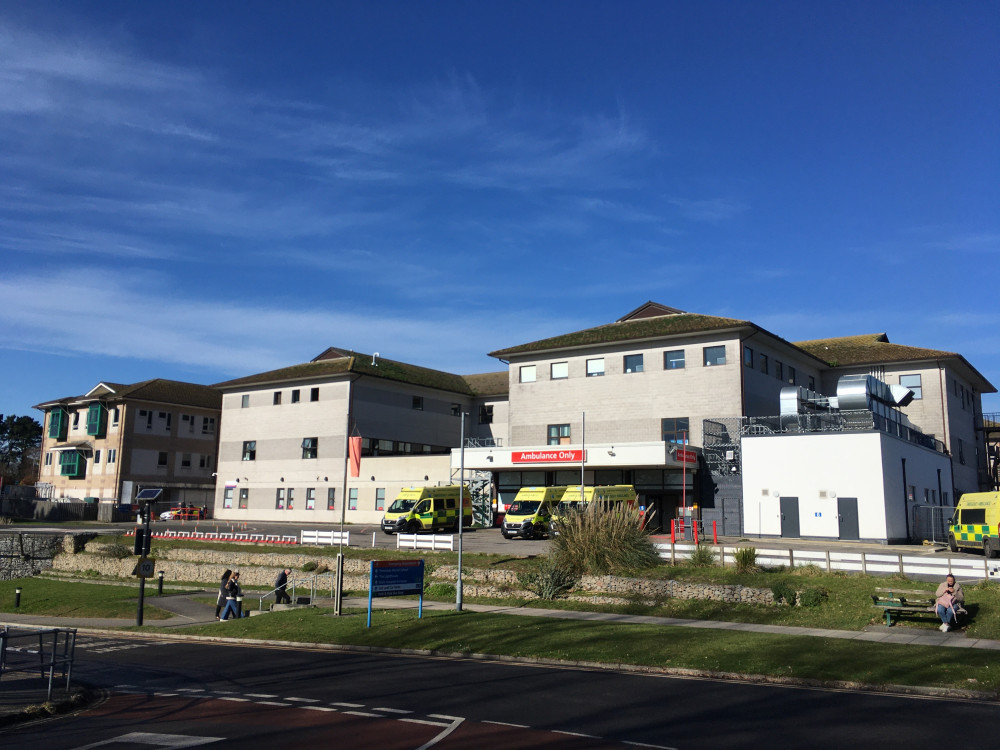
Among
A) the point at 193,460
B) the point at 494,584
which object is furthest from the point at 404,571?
the point at 193,460

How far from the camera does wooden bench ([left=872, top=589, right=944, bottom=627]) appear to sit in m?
18.0

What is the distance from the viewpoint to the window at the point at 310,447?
58500 millimetres

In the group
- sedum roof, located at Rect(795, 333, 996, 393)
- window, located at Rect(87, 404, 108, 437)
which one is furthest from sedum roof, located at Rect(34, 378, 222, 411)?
sedum roof, located at Rect(795, 333, 996, 393)

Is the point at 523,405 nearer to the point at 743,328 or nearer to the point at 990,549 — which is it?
Answer: the point at 743,328

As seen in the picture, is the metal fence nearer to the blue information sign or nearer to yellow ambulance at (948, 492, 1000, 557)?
the blue information sign

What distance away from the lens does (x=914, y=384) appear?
52406 millimetres

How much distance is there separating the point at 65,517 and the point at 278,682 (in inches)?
2308

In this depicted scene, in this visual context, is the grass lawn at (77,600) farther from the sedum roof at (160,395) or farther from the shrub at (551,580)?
the sedum roof at (160,395)

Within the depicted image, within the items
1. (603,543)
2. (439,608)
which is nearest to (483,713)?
(439,608)

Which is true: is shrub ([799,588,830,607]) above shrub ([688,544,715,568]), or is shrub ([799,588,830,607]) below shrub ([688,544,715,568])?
below

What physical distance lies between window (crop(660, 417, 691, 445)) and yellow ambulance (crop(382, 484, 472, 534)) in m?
12.6

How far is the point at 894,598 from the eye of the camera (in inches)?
735

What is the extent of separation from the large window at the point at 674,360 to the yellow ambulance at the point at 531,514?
1197cm

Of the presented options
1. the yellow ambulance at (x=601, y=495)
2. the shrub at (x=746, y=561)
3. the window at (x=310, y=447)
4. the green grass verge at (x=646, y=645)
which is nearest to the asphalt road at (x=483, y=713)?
the green grass verge at (x=646, y=645)
